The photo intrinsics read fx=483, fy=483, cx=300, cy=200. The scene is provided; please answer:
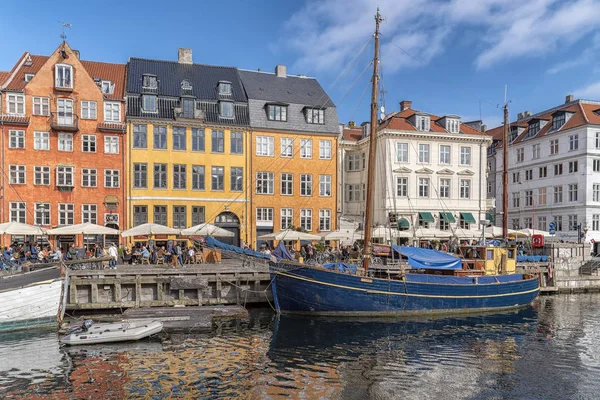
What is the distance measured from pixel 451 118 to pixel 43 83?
3787 cm

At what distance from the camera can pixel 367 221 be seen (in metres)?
26.8

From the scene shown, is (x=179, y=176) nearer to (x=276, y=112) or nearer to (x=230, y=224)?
(x=230, y=224)

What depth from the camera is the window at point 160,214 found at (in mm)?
41469

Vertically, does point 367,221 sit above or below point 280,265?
above

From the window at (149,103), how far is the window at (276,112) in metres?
10.1

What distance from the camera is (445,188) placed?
1922 inches

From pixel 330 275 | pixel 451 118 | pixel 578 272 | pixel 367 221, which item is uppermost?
pixel 451 118

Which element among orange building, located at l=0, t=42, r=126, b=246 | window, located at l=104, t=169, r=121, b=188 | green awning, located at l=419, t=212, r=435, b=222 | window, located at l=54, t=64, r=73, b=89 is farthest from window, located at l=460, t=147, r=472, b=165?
window, located at l=54, t=64, r=73, b=89

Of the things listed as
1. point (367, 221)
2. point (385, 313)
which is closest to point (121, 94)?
point (367, 221)

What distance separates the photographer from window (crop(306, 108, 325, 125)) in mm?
46375

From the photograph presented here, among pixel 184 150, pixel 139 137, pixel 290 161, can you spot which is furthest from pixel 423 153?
pixel 139 137

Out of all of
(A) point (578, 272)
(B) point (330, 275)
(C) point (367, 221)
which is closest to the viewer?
(B) point (330, 275)

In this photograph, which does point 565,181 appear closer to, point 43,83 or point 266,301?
point 266,301

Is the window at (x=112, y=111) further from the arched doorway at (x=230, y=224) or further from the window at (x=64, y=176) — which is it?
the arched doorway at (x=230, y=224)
